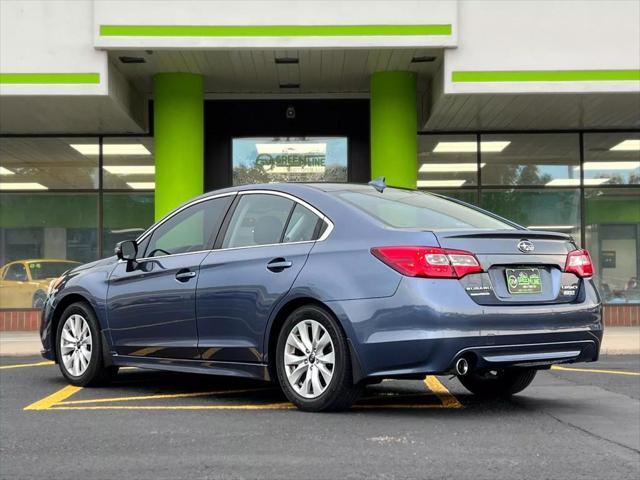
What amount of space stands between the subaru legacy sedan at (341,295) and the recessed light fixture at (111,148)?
10.4 metres

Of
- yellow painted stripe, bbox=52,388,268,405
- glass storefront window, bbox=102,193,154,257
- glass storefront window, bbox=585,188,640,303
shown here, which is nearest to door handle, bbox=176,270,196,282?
yellow painted stripe, bbox=52,388,268,405

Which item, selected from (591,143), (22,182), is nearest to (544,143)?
(591,143)

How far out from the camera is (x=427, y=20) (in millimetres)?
14102

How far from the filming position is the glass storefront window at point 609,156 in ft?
59.0

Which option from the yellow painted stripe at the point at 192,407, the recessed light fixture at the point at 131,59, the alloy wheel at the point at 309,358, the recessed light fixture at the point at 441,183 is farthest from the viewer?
the recessed light fixture at the point at 441,183

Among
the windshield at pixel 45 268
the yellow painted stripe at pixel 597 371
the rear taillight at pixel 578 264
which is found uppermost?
the rear taillight at pixel 578 264

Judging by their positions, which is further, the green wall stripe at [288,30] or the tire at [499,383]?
the green wall stripe at [288,30]

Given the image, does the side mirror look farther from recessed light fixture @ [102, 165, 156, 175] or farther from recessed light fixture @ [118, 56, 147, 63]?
recessed light fixture @ [102, 165, 156, 175]

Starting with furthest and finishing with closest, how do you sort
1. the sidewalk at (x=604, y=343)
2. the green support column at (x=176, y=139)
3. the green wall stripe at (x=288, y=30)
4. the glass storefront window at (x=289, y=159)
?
the glass storefront window at (x=289, y=159)
the green support column at (x=176, y=139)
the green wall stripe at (x=288, y=30)
the sidewalk at (x=604, y=343)

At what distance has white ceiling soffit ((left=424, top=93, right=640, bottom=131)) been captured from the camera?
48.9 ft

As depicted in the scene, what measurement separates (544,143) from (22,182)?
994cm

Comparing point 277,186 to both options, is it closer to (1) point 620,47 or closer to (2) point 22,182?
(1) point 620,47

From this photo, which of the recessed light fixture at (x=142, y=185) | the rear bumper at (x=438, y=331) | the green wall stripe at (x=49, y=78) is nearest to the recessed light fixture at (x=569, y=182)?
the recessed light fixture at (x=142, y=185)

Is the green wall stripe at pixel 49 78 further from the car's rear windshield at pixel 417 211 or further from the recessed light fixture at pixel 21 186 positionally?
the car's rear windshield at pixel 417 211
